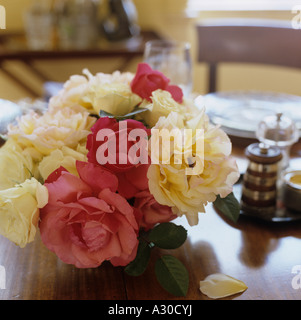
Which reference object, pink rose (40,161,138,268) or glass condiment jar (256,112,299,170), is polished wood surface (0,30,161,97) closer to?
glass condiment jar (256,112,299,170)

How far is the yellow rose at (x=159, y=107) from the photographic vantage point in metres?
0.61

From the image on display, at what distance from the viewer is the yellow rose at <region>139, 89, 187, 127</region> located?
608 mm

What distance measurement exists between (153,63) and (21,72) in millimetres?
1597

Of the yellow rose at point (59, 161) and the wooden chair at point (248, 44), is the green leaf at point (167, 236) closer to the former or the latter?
the yellow rose at point (59, 161)

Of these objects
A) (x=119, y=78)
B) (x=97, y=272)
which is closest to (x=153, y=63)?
(x=119, y=78)

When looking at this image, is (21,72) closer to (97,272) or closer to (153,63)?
(153,63)

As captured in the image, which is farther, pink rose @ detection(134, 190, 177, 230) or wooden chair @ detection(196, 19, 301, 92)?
wooden chair @ detection(196, 19, 301, 92)

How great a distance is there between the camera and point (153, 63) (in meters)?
1.06

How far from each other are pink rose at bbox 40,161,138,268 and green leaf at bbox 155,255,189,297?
0.06m

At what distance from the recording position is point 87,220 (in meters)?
0.52

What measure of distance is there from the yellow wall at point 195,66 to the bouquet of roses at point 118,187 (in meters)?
1.89

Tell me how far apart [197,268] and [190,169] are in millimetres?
157

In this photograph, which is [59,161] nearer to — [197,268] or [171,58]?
[197,268]

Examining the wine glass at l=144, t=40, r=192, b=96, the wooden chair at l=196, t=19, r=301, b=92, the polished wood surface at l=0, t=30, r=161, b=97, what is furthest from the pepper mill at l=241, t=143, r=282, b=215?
the polished wood surface at l=0, t=30, r=161, b=97
